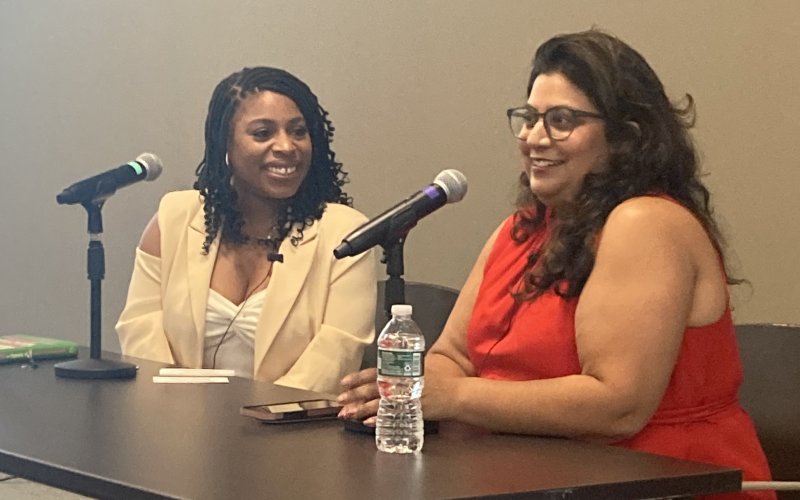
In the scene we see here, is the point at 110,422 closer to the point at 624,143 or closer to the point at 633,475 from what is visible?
the point at 633,475

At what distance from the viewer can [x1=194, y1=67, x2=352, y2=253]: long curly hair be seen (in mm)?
3213

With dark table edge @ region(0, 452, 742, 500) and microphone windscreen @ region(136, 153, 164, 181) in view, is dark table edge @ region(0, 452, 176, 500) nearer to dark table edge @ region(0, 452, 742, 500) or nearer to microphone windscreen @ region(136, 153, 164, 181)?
dark table edge @ region(0, 452, 742, 500)

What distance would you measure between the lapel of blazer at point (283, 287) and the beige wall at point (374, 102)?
703 mm

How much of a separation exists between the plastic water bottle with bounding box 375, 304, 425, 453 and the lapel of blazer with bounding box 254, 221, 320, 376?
112cm

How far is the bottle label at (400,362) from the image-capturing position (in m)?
1.81

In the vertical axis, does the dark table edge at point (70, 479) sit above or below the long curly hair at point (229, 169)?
below

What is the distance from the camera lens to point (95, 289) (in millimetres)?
2568

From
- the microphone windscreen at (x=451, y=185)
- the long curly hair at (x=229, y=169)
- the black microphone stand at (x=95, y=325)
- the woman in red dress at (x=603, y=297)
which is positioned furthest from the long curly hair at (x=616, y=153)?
the long curly hair at (x=229, y=169)

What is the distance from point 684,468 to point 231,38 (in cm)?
309

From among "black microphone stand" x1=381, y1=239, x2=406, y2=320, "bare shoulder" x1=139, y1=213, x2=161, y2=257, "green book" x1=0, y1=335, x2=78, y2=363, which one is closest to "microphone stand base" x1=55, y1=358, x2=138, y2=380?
"green book" x1=0, y1=335, x2=78, y2=363

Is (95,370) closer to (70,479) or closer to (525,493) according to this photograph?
(70,479)

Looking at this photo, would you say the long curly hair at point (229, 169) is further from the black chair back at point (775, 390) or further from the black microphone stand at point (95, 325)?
the black chair back at point (775, 390)

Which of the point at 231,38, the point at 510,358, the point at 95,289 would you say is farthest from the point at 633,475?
the point at 231,38

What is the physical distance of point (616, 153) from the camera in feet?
7.53
